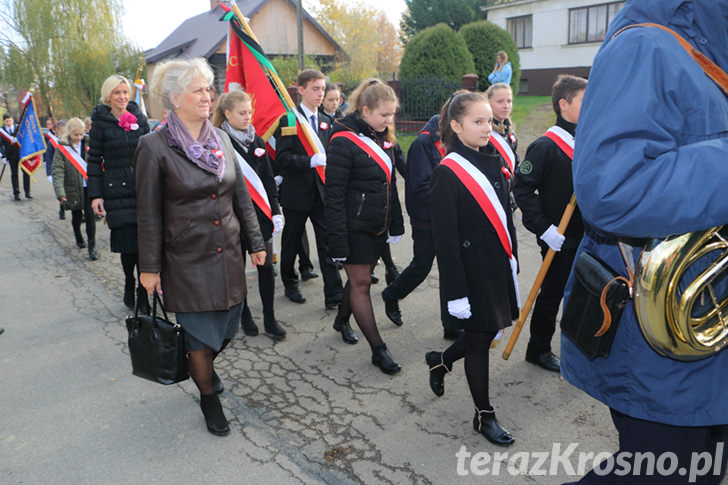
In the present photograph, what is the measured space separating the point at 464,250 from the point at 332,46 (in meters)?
36.6

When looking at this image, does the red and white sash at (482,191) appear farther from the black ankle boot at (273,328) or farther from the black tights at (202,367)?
the black ankle boot at (273,328)

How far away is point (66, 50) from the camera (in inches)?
1235

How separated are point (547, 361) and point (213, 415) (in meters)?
2.22

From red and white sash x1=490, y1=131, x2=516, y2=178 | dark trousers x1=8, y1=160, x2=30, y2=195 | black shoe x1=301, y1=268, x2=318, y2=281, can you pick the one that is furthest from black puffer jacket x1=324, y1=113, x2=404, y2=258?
dark trousers x1=8, y1=160, x2=30, y2=195

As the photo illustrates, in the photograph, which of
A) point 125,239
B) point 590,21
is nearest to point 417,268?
point 125,239

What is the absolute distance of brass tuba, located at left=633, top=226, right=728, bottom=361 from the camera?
1.59m

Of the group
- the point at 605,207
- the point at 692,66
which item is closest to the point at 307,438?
the point at 605,207

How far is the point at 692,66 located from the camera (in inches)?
62.6

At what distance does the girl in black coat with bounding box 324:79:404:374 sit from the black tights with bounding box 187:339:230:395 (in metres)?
1.14

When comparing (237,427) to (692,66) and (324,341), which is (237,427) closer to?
(324,341)

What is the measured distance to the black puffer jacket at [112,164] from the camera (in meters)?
5.21

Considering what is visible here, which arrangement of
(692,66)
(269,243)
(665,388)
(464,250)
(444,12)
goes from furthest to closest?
(444,12), (269,243), (464,250), (665,388), (692,66)

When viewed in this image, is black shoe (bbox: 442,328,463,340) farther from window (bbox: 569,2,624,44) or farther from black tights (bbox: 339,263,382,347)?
window (bbox: 569,2,624,44)

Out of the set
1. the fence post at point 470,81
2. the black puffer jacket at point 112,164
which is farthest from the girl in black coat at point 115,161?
the fence post at point 470,81
